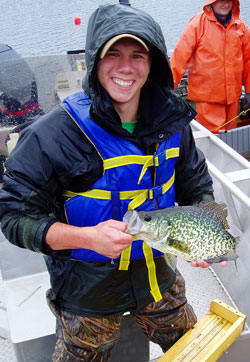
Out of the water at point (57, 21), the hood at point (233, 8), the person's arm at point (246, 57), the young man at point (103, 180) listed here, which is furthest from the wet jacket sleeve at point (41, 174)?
the water at point (57, 21)

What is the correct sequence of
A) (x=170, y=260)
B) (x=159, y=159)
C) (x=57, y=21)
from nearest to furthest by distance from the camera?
(x=159, y=159) → (x=170, y=260) → (x=57, y=21)

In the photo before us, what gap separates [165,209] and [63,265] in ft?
1.77

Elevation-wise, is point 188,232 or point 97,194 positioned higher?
point 97,194

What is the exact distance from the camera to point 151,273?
1870 millimetres

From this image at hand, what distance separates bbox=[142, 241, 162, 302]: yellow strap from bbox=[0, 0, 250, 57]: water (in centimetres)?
1235

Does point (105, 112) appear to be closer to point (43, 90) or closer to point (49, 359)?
point (49, 359)

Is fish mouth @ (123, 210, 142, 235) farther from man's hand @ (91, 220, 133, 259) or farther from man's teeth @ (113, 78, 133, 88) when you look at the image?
man's teeth @ (113, 78, 133, 88)

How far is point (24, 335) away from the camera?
2.21 m

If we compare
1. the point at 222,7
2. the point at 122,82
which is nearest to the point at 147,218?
the point at 122,82

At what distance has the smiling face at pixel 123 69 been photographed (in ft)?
5.41

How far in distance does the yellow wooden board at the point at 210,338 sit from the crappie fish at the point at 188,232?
19.9 inches

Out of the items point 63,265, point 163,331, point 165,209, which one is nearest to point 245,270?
point 163,331

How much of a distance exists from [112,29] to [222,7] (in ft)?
13.1

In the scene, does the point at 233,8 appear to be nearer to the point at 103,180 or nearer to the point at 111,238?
the point at 103,180
